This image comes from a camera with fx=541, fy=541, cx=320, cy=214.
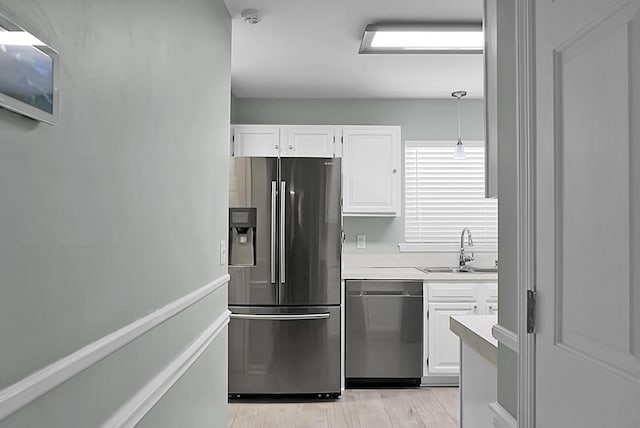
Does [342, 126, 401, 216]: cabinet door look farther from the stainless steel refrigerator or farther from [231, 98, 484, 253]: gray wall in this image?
the stainless steel refrigerator

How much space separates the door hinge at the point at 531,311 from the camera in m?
1.30

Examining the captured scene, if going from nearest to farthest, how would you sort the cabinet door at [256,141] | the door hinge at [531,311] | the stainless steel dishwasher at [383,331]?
the door hinge at [531,311], the stainless steel dishwasher at [383,331], the cabinet door at [256,141]

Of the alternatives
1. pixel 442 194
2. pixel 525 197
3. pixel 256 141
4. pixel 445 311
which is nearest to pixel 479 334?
pixel 525 197

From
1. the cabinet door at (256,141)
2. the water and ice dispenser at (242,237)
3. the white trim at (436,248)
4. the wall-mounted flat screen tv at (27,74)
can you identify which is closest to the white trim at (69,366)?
the wall-mounted flat screen tv at (27,74)

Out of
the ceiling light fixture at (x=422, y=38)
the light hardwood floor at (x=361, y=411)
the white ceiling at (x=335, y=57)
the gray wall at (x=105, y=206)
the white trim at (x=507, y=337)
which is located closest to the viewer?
the gray wall at (x=105, y=206)

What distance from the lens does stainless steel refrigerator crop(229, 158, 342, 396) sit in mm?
3988

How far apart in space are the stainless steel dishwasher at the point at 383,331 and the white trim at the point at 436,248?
741 millimetres

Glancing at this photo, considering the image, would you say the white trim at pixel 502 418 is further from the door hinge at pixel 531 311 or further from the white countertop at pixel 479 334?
the door hinge at pixel 531 311

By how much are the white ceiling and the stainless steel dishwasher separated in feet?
5.37

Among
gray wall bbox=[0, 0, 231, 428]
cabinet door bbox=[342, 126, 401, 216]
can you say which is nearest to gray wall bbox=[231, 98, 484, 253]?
cabinet door bbox=[342, 126, 401, 216]

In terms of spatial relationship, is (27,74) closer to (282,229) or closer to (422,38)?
(422,38)

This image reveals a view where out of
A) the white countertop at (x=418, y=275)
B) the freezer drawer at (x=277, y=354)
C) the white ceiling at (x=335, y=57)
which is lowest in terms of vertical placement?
the freezer drawer at (x=277, y=354)

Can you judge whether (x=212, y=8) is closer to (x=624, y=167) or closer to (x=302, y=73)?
(x=302, y=73)

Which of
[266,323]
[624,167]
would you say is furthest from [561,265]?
[266,323]
